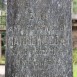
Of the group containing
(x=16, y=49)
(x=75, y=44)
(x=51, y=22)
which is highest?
(x=51, y=22)

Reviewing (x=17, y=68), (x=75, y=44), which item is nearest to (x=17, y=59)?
(x=17, y=68)

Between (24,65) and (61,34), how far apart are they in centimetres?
75

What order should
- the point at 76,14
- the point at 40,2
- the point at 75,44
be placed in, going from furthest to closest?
the point at 76,14
the point at 75,44
the point at 40,2

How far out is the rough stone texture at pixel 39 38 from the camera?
17.3 ft

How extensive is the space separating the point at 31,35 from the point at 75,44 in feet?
34.9

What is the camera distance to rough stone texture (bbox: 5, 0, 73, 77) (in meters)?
5.28

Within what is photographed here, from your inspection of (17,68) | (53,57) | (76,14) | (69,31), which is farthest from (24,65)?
(76,14)

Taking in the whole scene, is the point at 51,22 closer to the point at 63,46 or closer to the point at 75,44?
the point at 63,46

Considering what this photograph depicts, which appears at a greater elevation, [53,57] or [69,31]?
[69,31]

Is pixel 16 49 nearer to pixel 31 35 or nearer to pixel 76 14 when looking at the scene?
pixel 31 35

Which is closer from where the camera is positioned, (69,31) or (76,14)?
(69,31)

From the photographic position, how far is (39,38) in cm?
533

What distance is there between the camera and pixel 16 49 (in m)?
5.35

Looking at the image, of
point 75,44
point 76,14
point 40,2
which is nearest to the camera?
point 40,2
